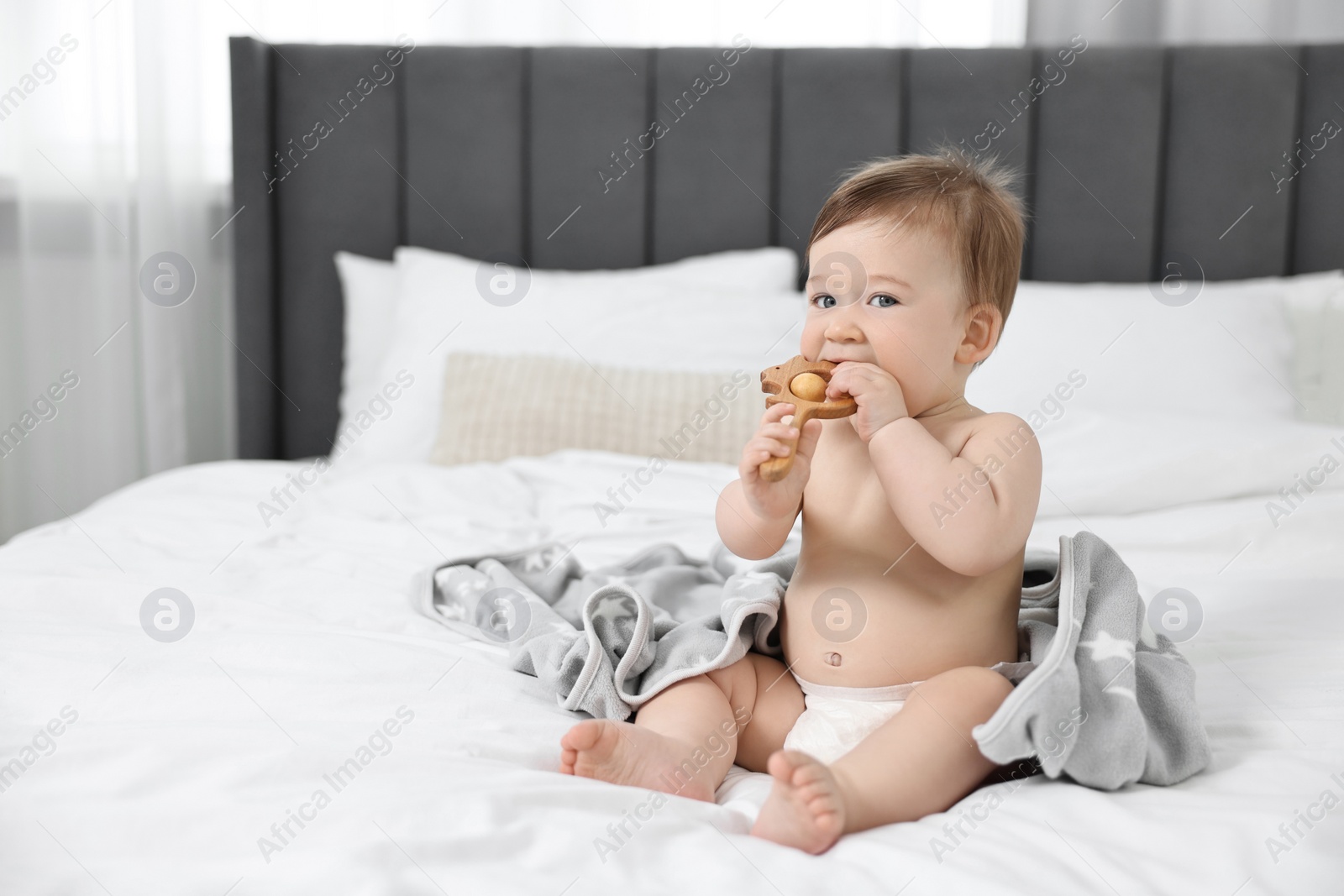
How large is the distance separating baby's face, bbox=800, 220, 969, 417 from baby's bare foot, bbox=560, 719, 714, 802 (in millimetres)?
348

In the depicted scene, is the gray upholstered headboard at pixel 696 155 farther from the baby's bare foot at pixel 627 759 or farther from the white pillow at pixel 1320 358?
the baby's bare foot at pixel 627 759

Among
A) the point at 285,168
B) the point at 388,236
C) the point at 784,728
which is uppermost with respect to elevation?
the point at 285,168

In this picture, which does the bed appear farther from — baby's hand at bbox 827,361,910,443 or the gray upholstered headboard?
baby's hand at bbox 827,361,910,443

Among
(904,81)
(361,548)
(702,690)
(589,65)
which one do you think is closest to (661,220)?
(589,65)

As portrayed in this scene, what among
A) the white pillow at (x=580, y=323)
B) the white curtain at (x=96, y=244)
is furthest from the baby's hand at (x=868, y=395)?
the white curtain at (x=96, y=244)

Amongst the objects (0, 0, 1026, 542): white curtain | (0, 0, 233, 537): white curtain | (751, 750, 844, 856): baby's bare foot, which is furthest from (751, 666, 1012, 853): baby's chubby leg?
(0, 0, 233, 537): white curtain

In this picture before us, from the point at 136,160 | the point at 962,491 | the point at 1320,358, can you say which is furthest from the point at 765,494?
the point at 136,160

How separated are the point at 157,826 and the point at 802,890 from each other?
382 millimetres

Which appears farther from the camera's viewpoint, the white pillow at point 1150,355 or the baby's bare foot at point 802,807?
the white pillow at point 1150,355

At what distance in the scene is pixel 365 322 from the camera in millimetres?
2082

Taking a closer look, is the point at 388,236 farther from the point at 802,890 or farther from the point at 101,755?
the point at 802,890

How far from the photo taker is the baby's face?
0.82 metres

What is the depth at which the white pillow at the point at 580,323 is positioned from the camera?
6.00 feet

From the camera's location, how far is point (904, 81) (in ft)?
6.77
